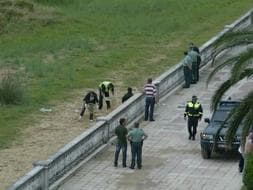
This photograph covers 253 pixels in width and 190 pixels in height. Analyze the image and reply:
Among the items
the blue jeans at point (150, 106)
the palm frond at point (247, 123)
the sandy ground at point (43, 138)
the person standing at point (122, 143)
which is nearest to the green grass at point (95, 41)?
the sandy ground at point (43, 138)

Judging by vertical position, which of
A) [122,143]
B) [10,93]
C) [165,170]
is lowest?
[165,170]

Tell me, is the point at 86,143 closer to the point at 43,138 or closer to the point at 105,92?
the point at 43,138

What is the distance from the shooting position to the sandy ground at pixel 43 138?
963 inches

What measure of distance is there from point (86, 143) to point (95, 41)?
1976 centimetres

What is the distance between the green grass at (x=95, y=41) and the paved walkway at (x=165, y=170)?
363cm

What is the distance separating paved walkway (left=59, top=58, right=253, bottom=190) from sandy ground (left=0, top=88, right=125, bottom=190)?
1469 millimetres

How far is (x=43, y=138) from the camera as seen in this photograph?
2755 centimetres

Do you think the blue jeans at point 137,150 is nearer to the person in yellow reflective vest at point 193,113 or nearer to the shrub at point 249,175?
the person in yellow reflective vest at point 193,113

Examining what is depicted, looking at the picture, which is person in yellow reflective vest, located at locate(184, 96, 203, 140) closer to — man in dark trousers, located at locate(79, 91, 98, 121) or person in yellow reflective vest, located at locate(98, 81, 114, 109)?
man in dark trousers, located at locate(79, 91, 98, 121)

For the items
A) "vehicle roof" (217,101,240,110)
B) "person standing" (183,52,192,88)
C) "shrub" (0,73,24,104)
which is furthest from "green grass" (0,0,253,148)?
"vehicle roof" (217,101,240,110)

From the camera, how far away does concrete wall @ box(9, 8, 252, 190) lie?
22078 mm

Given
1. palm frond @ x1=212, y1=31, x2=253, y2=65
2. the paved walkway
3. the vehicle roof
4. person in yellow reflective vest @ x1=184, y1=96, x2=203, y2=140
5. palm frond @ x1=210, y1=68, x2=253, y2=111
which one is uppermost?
palm frond @ x1=212, y1=31, x2=253, y2=65

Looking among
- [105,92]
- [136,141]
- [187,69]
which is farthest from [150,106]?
[136,141]

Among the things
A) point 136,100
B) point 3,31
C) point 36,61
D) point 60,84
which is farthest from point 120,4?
point 136,100
